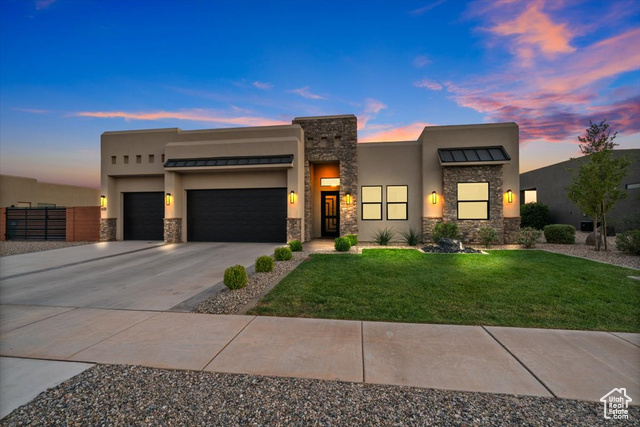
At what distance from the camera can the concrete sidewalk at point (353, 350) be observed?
104 inches

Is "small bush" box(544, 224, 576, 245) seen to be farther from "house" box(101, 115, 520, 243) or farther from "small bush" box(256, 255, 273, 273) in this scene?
"small bush" box(256, 255, 273, 273)

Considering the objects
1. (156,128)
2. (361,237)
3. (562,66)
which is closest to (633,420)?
(562,66)

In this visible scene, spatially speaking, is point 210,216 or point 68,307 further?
point 210,216

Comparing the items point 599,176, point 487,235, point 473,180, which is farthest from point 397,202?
point 599,176

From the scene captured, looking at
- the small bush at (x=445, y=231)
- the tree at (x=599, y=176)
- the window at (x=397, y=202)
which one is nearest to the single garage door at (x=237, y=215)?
the window at (x=397, y=202)

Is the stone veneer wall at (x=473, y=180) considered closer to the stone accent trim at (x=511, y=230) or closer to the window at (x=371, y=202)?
the stone accent trim at (x=511, y=230)

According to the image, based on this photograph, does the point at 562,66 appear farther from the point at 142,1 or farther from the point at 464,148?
the point at 142,1

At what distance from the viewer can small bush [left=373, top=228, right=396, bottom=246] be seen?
44.3ft

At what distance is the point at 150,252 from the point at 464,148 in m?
15.7

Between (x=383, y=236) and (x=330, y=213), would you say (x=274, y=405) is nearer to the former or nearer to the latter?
(x=383, y=236)

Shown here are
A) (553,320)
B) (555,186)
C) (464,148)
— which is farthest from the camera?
(555,186)

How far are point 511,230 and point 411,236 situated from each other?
199 inches

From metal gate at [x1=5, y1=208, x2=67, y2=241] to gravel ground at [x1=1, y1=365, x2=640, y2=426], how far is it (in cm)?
1827

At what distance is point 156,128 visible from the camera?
14.7 m
